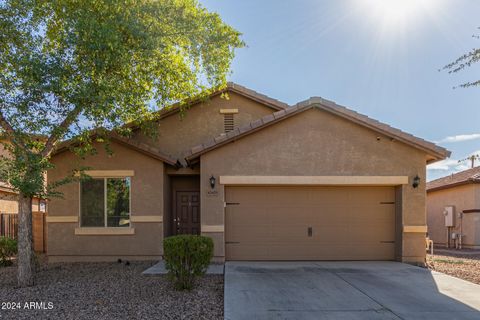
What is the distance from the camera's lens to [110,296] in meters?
7.55

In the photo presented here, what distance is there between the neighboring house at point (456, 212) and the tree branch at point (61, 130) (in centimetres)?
1683

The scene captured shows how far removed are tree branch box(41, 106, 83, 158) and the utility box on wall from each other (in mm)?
17696

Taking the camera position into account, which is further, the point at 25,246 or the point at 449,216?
the point at 449,216

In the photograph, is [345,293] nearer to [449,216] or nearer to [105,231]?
[105,231]

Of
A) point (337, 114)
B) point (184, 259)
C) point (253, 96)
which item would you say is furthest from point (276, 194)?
point (253, 96)

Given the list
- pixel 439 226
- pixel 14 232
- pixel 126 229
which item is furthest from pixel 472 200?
pixel 14 232

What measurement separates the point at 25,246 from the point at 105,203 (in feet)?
10.3

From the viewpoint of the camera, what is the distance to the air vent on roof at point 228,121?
1381 centimetres

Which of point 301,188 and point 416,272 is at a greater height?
point 301,188

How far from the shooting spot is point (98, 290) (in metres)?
8.06

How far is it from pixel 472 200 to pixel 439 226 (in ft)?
11.0

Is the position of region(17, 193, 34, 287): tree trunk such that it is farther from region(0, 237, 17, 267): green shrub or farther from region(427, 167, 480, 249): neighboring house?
region(427, 167, 480, 249): neighboring house

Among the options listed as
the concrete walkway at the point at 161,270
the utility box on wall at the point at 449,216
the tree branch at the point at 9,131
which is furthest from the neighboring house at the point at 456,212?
the tree branch at the point at 9,131

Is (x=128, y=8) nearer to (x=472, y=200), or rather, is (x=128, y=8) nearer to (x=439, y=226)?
(x=472, y=200)
